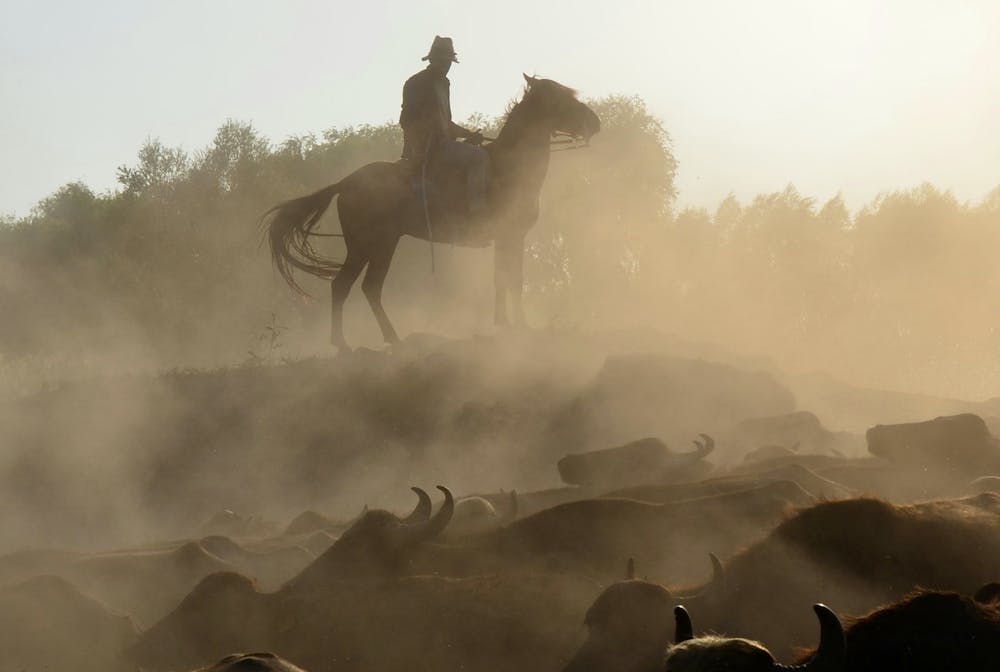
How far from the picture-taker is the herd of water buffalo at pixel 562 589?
7.98 meters

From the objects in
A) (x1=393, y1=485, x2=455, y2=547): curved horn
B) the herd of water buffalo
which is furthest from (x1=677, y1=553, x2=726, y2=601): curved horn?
(x1=393, y1=485, x2=455, y2=547): curved horn

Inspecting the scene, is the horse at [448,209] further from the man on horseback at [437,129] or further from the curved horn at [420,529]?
the curved horn at [420,529]

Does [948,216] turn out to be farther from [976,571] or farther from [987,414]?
[976,571]

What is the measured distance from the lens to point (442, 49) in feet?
67.9

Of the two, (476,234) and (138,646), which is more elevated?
(476,234)

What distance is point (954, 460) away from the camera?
1354 cm

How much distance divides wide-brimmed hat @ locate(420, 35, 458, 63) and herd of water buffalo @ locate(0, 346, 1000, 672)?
9.37 meters

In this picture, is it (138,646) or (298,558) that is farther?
(298,558)

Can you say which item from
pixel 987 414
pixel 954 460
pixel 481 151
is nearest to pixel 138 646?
pixel 954 460

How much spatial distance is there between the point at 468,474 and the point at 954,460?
692 cm

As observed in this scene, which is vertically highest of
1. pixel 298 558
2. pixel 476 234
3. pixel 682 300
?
pixel 476 234

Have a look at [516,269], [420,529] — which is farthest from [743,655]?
[516,269]

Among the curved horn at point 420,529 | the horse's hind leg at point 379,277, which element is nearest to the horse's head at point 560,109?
the horse's hind leg at point 379,277

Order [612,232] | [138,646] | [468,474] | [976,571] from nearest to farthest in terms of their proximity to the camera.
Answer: [976,571], [138,646], [468,474], [612,232]
